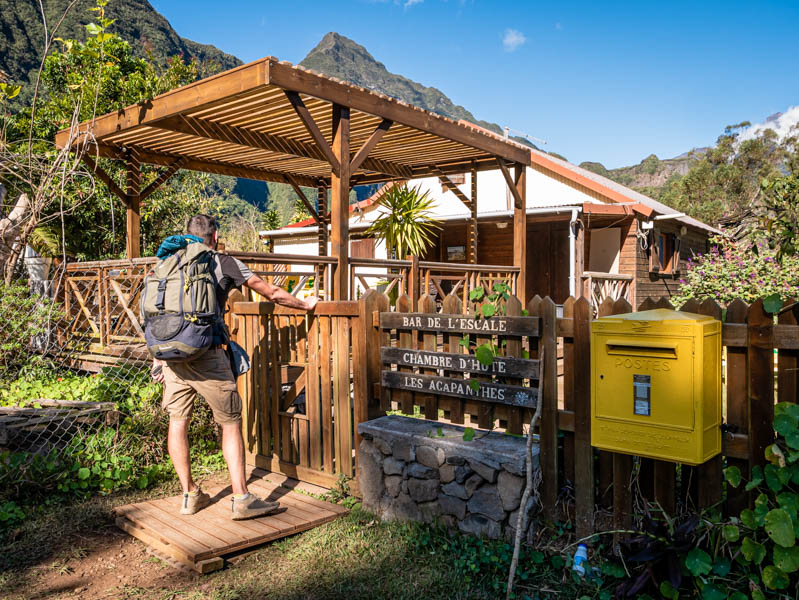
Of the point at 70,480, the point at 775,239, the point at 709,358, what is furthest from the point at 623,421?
the point at 70,480

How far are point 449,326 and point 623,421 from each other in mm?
1256

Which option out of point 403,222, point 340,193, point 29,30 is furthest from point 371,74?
point 340,193

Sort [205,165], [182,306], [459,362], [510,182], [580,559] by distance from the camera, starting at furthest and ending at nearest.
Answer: [205,165] → [510,182] → [459,362] → [182,306] → [580,559]

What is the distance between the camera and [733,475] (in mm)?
2574

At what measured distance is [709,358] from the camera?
2.59 m

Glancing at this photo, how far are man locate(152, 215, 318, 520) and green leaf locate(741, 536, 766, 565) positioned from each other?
8.48ft

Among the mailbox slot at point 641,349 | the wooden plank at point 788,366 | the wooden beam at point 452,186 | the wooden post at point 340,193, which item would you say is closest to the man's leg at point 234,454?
the mailbox slot at point 641,349

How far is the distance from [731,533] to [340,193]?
464cm

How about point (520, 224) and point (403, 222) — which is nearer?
point (520, 224)

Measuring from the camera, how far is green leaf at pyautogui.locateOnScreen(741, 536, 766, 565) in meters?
2.39

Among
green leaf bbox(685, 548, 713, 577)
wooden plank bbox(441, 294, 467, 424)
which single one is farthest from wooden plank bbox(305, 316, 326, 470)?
green leaf bbox(685, 548, 713, 577)

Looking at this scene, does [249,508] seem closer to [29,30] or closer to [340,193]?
[340,193]

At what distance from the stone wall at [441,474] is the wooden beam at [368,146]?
122 inches

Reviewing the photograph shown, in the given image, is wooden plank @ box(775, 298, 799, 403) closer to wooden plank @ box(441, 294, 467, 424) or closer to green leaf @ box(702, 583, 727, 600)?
green leaf @ box(702, 583, 727, 600)
